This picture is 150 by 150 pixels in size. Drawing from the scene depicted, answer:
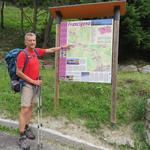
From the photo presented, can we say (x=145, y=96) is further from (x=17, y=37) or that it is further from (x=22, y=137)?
(x=17, y=37)

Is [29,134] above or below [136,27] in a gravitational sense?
below

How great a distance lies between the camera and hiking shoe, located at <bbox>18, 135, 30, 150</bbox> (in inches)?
248

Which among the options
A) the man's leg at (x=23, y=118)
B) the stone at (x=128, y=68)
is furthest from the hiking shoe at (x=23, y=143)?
the stone at (x=128, y=68)

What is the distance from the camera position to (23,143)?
6.34 meters

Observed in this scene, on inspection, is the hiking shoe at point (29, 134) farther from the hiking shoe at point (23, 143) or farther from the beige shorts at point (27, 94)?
the beige shorts at point (27, 94)

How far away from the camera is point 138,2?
11.2m

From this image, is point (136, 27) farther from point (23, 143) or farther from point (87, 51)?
point (23, 143)

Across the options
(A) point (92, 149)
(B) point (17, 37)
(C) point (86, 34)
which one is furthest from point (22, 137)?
(B) point (17, 37)

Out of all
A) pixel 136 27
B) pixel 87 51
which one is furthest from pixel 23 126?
pixel 136 27

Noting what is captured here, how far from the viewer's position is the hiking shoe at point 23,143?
630 cm

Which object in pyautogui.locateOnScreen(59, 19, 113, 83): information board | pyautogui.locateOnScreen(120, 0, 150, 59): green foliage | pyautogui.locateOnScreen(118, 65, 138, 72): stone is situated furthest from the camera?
pyautogui.locateOnScreen(118, 65, 138, 72): stone

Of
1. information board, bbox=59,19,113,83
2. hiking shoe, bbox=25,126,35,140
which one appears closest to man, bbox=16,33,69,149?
hiking shoe, bbox=25,126,35,140

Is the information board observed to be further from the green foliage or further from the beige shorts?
the green foliage

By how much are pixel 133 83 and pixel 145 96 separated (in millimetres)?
782
